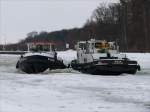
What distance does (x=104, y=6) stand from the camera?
115062mm

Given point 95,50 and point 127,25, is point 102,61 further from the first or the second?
point 127,25

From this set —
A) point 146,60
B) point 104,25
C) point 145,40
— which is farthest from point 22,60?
point 104,25

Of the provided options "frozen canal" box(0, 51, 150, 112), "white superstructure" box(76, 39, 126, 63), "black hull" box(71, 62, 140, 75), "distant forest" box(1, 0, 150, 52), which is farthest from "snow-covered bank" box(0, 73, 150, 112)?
"distant forest" box(1, 0, 150, 52)

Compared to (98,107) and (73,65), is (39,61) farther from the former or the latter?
(98,107)

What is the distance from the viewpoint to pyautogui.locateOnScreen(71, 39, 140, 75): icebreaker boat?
2791cm

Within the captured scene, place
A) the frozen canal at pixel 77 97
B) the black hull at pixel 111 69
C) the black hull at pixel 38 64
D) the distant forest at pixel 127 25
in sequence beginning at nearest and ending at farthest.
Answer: the frozen canal at pixel 77 97
the black hull at pixel 111 69
the black hull at pixel 38 64
the distant forest at pixel 127 25

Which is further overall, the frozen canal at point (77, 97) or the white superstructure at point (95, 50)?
the white superstructure at point (95, 50)

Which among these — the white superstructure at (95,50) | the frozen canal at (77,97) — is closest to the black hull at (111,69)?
the white superstructure at (95,50)

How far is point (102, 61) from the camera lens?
27953 millimetres

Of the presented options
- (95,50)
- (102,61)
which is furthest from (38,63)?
(102,61)

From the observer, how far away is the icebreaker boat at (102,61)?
2791 centimetres

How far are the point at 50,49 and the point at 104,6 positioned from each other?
7660 centimetres

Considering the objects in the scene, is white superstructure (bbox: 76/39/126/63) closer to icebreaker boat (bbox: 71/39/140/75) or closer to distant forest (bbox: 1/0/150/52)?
icebreaker boat (bbox: 71/39/140/75)

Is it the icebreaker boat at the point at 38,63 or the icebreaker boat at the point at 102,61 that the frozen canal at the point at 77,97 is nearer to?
the icebreaker boat at the point at 102,61
